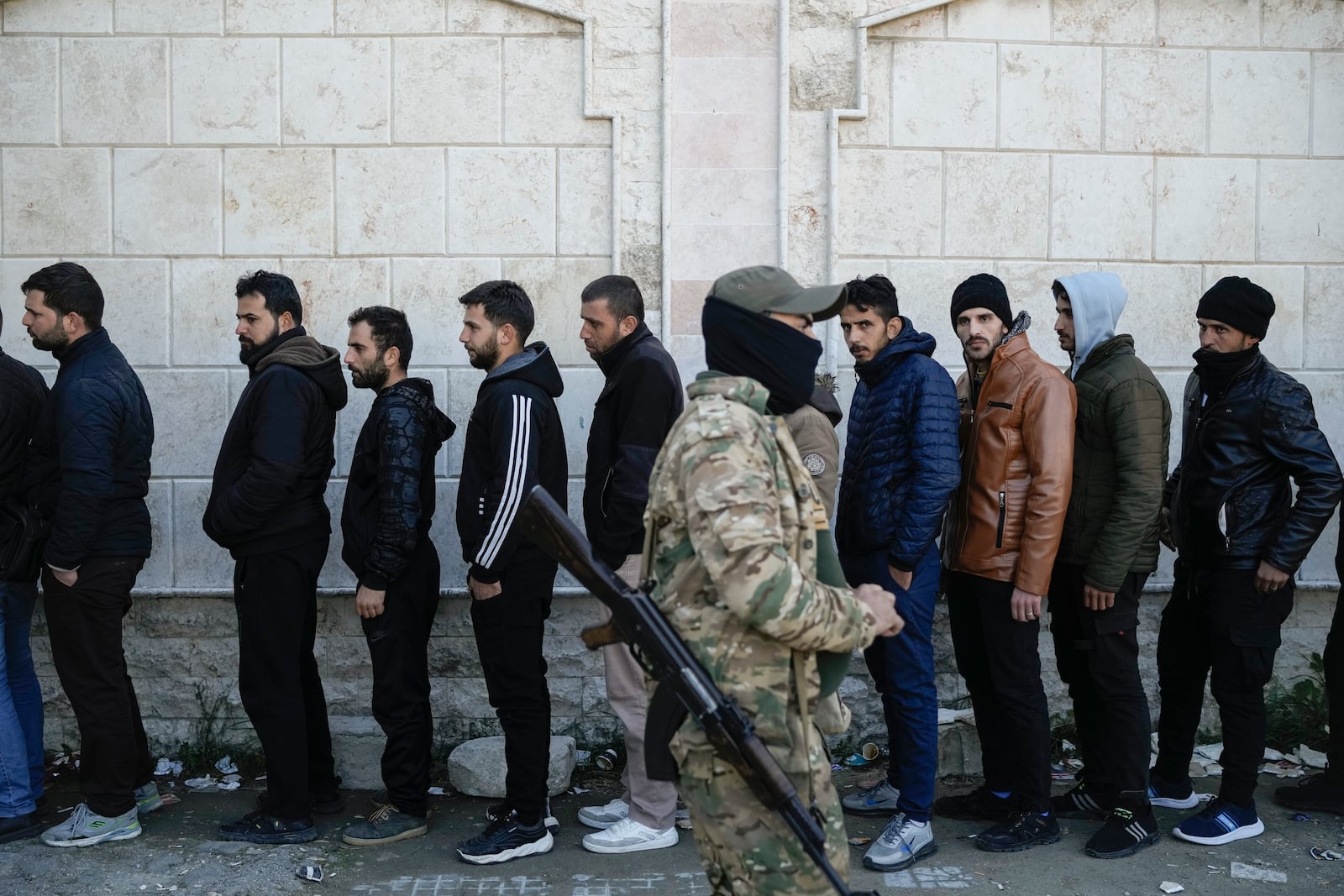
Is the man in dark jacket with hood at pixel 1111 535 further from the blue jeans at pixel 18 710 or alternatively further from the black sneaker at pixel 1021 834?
the blue jeans at pixel 18 710

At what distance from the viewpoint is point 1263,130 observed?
6047mm

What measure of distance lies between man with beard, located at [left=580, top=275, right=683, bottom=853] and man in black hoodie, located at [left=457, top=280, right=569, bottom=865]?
0.65ft

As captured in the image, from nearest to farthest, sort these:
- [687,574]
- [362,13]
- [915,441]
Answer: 1. [687,574]
2. [915,441]
3. [362,13]

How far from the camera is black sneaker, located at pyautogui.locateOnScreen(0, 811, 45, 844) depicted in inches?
196

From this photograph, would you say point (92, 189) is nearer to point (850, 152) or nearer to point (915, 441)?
point (850, 152)

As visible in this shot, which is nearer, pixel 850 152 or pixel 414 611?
pixel 414 611

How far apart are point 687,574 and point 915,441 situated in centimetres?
197

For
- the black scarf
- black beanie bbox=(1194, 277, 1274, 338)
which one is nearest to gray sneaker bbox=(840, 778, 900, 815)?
the black scarf

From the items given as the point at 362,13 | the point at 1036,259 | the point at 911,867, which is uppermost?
the point at 362,13

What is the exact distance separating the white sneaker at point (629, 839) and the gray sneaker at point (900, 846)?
0.77 meters

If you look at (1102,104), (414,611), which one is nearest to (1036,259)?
(1102,104)

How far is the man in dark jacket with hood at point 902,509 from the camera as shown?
15.5ft

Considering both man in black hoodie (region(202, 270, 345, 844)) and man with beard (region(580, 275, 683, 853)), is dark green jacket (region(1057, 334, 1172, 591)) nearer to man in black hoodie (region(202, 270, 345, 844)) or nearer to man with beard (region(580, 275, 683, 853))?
man with beard (region(580, 275, 683, 853))

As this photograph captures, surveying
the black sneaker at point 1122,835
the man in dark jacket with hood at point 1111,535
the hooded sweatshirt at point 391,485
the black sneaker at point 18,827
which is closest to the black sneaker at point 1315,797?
the man in dark jacket with hood at point 1111,535
